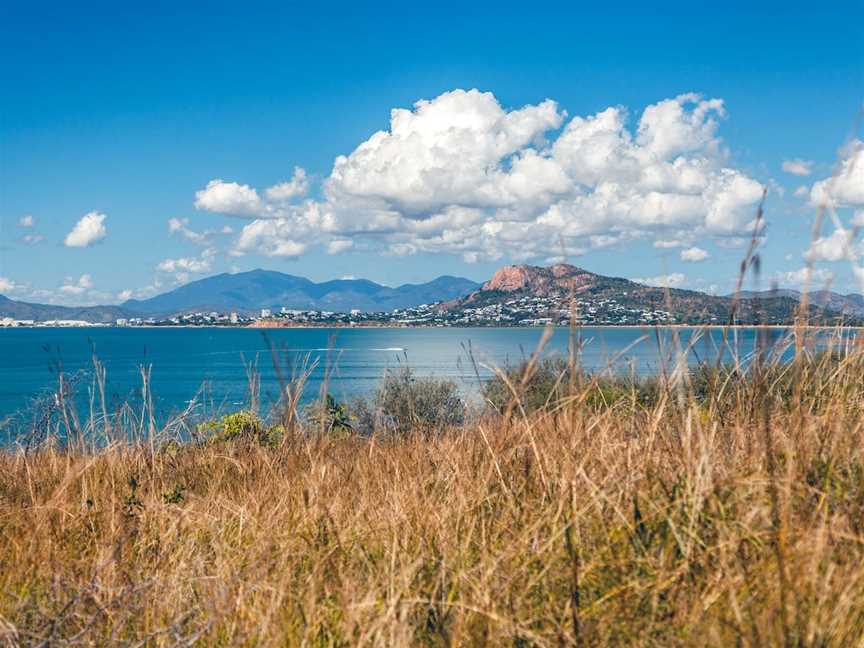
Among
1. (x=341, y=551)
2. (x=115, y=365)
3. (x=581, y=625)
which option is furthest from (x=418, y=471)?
(x=115, y=365)

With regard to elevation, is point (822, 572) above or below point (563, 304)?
below

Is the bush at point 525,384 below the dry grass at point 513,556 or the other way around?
the other way around

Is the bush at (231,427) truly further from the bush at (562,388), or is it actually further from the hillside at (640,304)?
the hillside at (640,304)

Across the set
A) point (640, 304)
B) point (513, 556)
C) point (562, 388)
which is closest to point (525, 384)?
point (513, 556)

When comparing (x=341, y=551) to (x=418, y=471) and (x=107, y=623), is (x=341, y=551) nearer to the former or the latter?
(x=107, y=623)

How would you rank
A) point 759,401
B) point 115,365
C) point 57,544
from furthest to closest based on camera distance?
1. point 115,365
2. point 759,401
3. point 57,544

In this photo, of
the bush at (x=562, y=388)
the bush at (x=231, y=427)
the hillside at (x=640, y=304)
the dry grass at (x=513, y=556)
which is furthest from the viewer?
the bush at (x=231, y=427)

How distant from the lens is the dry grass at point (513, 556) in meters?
2.44

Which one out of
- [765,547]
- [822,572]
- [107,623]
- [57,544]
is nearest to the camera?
[822,572]

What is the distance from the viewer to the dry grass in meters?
2.44

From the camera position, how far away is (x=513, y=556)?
2.99 m

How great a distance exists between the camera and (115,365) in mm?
99125

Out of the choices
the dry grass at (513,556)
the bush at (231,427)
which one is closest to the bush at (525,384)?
the dry grass at (513,556)

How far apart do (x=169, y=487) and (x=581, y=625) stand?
3414mm
